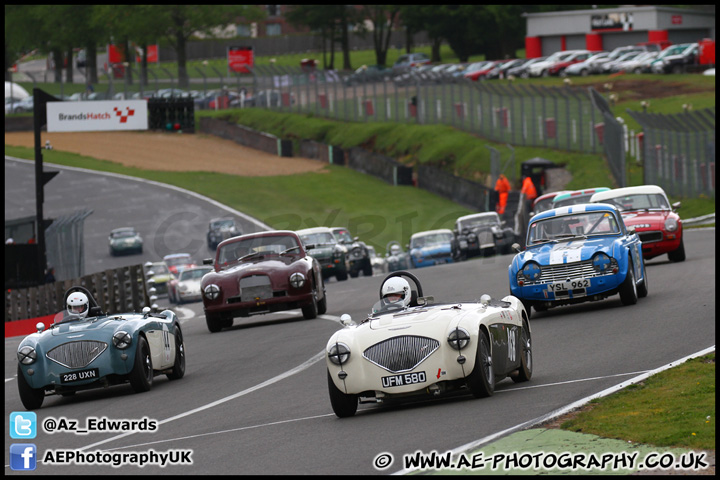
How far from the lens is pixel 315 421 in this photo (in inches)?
437

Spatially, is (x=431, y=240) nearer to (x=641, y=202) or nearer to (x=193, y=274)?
(x=193, y=274)

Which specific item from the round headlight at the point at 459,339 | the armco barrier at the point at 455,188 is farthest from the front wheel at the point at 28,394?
the armco barrier at the point at 455,188

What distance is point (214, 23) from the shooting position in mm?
108812

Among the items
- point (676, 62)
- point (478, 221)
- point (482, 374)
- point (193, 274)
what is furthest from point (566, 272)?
point (676, 62)

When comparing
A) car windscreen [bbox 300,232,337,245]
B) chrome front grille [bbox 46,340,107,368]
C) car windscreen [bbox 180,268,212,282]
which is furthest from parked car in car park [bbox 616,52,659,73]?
chrome front grille [bbox 46,340,107,368]

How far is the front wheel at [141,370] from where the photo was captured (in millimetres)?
14383

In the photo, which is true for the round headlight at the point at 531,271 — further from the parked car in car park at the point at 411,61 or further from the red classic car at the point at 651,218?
the parked car in car park at the point at 411,61

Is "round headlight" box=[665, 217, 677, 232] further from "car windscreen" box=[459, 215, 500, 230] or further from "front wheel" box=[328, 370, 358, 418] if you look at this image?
"car windscreen" box=[459, 215, 500, 230]

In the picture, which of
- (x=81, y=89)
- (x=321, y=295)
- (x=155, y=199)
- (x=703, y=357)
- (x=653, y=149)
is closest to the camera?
(x=703, y=357)

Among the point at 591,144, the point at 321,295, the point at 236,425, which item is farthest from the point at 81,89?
the point at 236,425

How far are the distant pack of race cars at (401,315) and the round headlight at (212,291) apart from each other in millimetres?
27

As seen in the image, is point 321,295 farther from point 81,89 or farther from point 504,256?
point 81,89

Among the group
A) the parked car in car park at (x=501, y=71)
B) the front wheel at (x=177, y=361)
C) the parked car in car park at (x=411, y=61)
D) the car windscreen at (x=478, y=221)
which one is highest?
the parked car in car park at (x=411, y=61)

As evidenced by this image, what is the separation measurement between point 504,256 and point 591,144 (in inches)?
585
